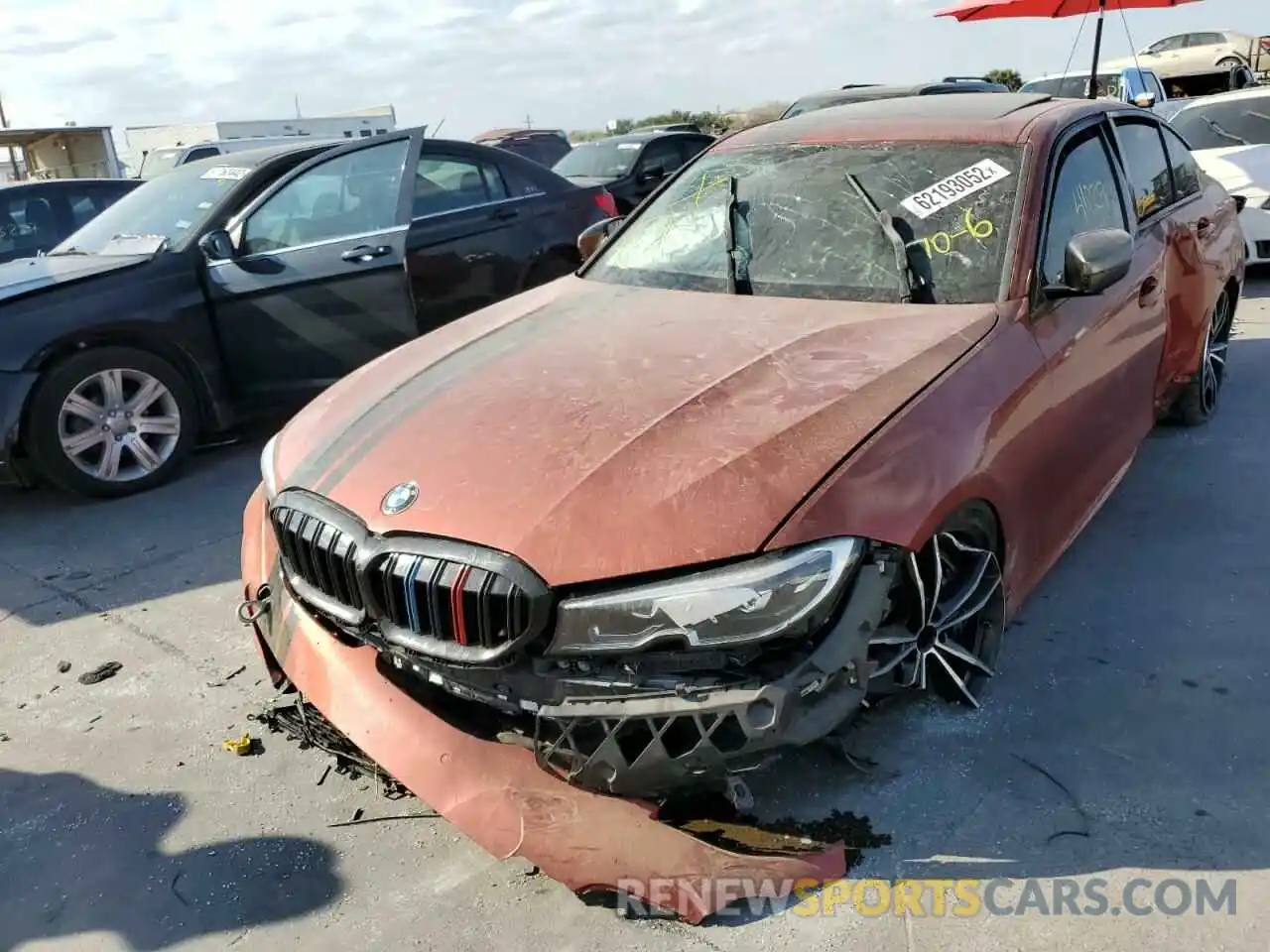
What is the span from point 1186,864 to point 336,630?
2.05 meters

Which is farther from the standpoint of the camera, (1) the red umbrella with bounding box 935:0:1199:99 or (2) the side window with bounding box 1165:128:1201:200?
(1) the red umbrella with bounding box 935:0:1199:99

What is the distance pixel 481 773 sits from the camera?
222 centimetres

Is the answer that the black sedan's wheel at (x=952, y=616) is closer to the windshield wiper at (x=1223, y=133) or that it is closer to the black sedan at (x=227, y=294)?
the black sedan at (x=227, y=294)

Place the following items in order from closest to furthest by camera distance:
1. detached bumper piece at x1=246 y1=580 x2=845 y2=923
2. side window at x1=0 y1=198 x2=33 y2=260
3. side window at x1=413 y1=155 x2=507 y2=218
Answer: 1. detached bumper piece at x1=246 y1=580 x2=845 y2=923
2. side window at x1=413 y1=155 x2=507 y2=218
3. side window at x1=0 y1=198 x2=33 y2=260

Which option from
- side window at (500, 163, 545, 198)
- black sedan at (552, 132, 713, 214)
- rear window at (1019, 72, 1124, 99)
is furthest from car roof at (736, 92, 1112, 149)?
rear window at (1019, 72, 1124, 99)

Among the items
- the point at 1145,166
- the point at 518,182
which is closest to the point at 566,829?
the point at 1145,166

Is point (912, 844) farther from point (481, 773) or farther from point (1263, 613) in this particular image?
point (1263, 613)

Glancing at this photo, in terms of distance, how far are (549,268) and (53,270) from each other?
2.72 m

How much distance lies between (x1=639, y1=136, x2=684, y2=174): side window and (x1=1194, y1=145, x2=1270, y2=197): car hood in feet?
17.7

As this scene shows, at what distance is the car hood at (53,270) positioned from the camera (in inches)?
194

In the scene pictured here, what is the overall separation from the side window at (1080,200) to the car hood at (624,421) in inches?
17.2

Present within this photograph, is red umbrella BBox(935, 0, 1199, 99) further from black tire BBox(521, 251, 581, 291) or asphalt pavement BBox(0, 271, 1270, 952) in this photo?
asphalt pavement BBox(0, 271, 1270, 952)

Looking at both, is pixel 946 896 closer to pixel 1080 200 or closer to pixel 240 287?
pixel 1080 200

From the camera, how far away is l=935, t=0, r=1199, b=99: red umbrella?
10.0 metres
